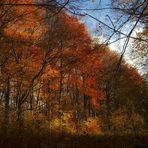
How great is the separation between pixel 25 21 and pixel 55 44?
3863 mm

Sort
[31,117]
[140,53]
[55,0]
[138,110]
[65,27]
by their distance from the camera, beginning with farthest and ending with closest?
1. [138,110]
2. [65,27]
3. [31,117]
4. [140,53]
5. [55,0]

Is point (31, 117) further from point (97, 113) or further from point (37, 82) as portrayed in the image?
point (97, 113)

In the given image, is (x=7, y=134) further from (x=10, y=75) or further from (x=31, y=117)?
(x=31, y=117)

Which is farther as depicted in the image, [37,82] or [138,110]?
[138,110]

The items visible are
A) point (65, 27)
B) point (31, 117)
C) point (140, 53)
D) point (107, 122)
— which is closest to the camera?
point (140, 53)

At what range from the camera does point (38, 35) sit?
70.9ft

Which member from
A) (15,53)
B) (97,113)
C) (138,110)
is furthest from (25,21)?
(97,113)

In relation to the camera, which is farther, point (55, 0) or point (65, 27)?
point (65, 27)

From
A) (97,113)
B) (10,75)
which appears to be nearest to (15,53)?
(10,75)

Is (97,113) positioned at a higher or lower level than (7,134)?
higher

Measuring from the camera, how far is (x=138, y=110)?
113 feet

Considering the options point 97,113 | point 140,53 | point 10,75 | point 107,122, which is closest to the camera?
point 10,75

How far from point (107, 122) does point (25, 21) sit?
22.7 metres

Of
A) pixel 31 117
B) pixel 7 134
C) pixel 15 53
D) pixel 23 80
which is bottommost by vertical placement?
pixel 7 134
